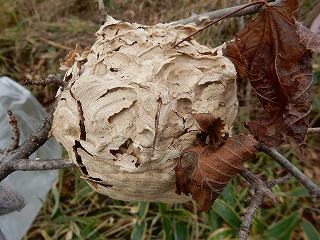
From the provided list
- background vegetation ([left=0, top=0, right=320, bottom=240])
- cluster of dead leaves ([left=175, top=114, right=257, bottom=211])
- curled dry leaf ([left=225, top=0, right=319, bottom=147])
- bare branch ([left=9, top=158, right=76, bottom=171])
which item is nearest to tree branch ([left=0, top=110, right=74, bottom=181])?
bare branch ([left=9, top=158, right=76, bottom=171])

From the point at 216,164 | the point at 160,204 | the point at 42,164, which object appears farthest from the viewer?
the point at 160,204

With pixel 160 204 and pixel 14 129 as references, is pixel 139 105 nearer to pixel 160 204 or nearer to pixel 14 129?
pixel 14 129

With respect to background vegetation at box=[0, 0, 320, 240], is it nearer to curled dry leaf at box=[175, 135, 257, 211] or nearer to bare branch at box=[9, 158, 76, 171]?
curled dry leaf at box=[175, 135, 257, 211]

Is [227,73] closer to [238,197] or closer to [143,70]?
[143,70]

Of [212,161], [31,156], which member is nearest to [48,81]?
[212,161]

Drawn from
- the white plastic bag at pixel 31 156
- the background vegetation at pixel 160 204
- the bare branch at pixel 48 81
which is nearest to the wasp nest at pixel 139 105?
the bare branch at pixel 48 81

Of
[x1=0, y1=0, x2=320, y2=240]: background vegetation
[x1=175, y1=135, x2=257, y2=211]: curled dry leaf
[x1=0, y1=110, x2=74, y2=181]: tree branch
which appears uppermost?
[x1=175, y1=135, x2=257, y2=211]: curled dry leaf
